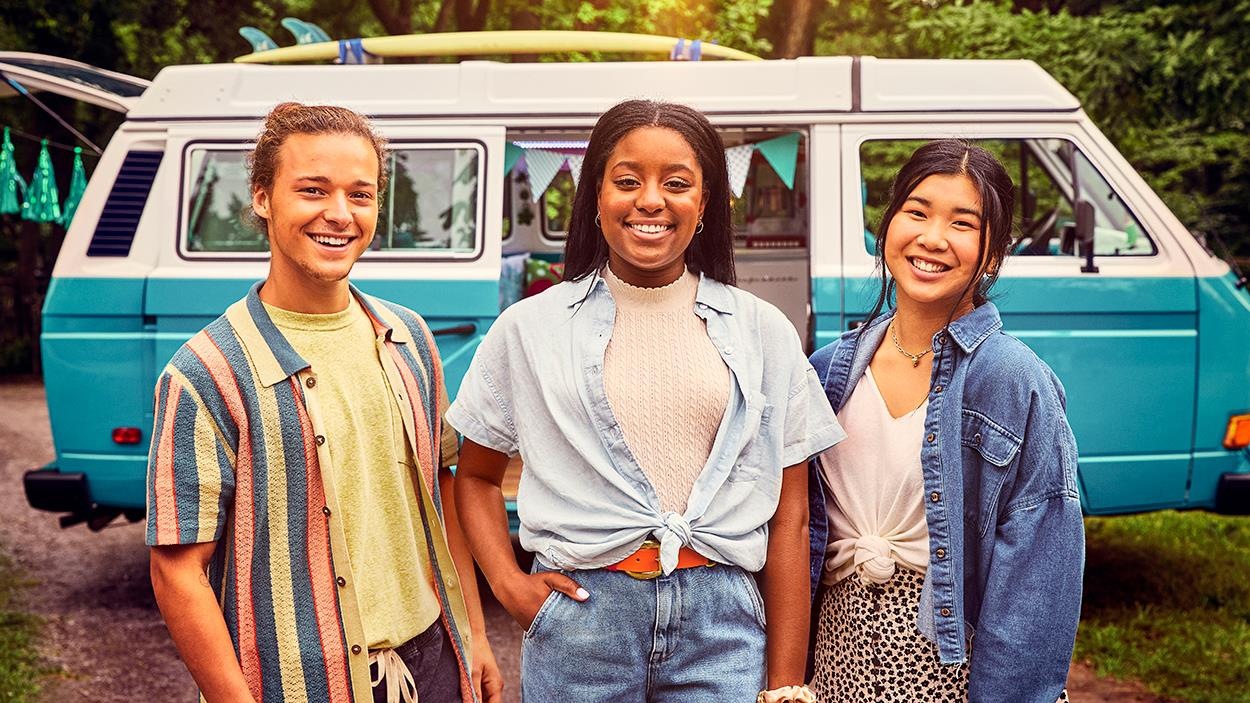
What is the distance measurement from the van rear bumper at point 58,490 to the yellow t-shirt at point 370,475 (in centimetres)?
387

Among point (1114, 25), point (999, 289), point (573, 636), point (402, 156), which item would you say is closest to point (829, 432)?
point (573, 636)

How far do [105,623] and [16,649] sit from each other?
0.49 m

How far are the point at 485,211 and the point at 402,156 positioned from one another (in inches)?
18.1

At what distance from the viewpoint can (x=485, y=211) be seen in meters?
5.20

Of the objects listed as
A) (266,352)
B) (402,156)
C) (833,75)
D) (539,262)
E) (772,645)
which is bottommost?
(772,645)

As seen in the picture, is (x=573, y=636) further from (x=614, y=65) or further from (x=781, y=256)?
(x=781, y=256)

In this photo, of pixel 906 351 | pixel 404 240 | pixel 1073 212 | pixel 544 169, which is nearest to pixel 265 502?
pixel 906 351

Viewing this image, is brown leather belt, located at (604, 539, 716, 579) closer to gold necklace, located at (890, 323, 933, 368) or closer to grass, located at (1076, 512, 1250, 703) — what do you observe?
gold necklace, located at (890, 323, 933, 368)

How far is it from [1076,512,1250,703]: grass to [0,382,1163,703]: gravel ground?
0.72ft

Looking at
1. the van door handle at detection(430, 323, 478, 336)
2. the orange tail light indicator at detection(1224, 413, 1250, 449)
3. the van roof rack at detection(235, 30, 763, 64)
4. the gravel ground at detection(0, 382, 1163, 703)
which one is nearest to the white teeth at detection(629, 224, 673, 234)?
the gravel ground at detection(0, 382, 1163, 703)

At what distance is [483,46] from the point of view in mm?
6051

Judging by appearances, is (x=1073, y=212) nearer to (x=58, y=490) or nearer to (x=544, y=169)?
(x=544, y=169)

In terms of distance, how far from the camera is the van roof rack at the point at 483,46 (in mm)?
5781

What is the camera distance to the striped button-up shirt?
1770 millimetres
